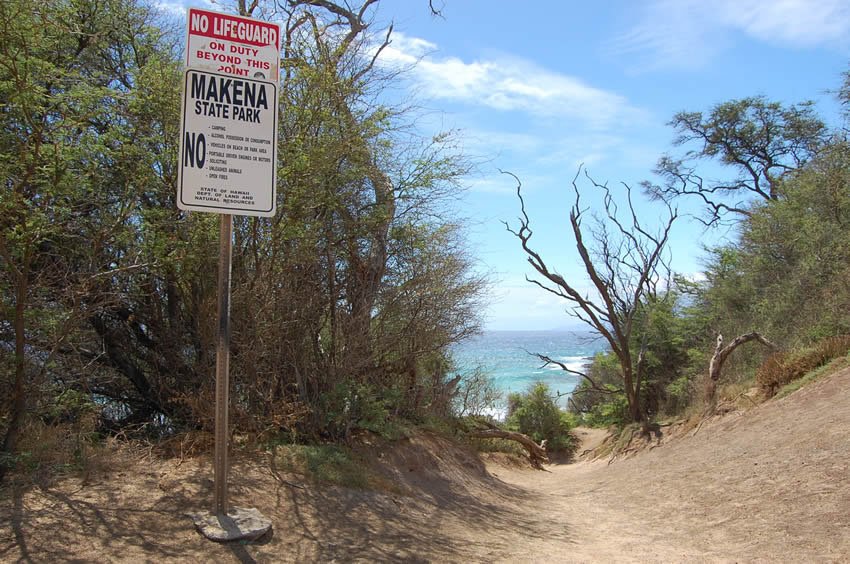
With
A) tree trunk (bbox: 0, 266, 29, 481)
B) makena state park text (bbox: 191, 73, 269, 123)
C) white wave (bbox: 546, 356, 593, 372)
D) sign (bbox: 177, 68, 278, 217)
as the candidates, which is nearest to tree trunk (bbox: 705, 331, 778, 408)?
white wave (bbox: 546, 356, 593, 372)

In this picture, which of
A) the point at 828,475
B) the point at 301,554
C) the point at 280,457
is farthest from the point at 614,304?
the point at 301,554

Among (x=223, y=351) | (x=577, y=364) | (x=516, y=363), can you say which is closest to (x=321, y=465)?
(x=223, y=351)

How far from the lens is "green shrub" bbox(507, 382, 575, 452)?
26250 mm

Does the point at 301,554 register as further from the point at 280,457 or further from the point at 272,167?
the point at 272,167

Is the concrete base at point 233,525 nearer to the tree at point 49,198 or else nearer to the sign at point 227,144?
the tree at point 49,198

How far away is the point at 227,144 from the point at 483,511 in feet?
17.9

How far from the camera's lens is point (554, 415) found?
2695 cm

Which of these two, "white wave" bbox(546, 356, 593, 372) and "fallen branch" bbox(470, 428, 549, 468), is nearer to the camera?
"fallen branch" bbox(470, 428, 549, 468)

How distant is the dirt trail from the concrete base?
74 millimetres

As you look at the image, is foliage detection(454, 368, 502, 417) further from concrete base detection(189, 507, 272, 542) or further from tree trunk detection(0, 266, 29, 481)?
tree trunk detection(0, 266, 29, 481)

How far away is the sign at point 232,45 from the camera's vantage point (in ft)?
14.0

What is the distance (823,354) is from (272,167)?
11649 millimetres

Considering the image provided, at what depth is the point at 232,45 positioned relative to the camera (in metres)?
4.39

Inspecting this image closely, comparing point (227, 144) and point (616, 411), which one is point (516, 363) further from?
point (227, 144)
